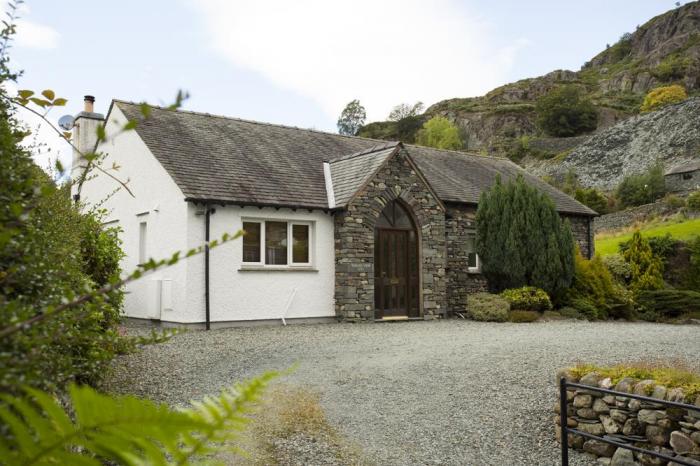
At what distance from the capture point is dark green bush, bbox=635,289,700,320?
18422 mm

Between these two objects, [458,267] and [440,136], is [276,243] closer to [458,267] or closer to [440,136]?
[458,267]

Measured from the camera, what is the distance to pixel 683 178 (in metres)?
41.2

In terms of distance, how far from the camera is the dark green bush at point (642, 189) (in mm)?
39875

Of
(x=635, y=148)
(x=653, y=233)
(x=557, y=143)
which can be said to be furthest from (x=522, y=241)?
(x=557, y=143)

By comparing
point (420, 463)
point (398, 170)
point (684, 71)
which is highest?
point (684, 71)

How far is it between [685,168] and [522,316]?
31.7 m

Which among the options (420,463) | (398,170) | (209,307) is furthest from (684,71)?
(420,463)

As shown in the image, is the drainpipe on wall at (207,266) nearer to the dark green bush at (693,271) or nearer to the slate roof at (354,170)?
the slate roof at (354,170)

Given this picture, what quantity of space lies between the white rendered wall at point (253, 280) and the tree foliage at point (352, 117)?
253ft

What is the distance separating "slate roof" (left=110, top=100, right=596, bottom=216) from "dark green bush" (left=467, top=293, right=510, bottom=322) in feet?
10.8

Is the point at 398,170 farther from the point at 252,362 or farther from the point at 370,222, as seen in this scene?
the point at 252,362

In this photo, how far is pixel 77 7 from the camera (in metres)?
4.68

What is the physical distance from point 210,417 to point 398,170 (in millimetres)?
16115

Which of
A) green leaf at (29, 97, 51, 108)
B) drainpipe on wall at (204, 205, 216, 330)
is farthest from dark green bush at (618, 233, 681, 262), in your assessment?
green leaf at (29, 97, 51, 108)
